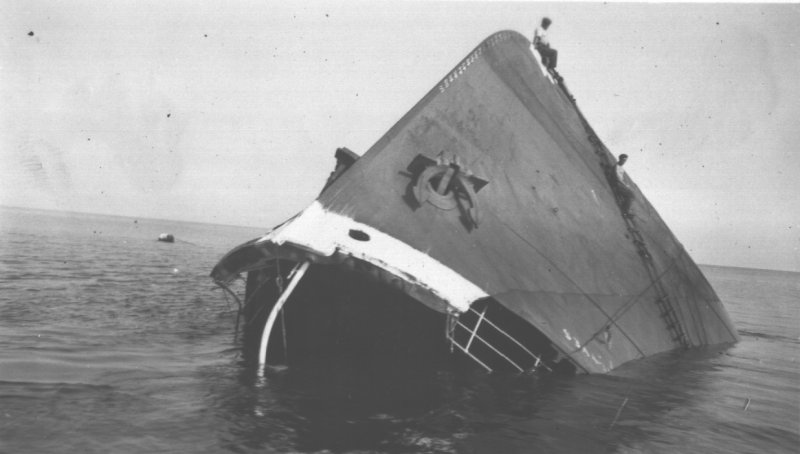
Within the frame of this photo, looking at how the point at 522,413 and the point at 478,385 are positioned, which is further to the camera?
the point at 478,385

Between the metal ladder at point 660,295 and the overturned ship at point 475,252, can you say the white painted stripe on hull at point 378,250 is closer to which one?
the overturned ship at point 475,252

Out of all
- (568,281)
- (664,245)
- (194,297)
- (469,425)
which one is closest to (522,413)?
(469,425)

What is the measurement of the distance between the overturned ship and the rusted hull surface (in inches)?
1.1

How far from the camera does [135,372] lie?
7074mm

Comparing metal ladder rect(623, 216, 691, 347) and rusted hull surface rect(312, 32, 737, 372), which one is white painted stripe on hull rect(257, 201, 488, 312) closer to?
rusted hull surface rect(312, 32, 737, 372)

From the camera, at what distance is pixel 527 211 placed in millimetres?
8930

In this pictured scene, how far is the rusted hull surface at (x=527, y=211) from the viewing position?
7.41 m

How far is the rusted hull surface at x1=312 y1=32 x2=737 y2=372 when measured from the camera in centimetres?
741

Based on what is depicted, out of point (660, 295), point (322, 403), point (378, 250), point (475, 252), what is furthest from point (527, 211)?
point (322, 403)

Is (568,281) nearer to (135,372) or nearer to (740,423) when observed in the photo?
(740,423)

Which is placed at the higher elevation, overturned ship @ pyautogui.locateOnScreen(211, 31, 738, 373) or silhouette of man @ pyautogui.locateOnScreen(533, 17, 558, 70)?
silhouette of man @ pyautogui.locateOnScreen(533, 17, 558, 70)

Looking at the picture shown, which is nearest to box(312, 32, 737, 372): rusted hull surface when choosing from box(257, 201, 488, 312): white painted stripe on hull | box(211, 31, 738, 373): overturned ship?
box(211, 31, 738, 373): overturned ship

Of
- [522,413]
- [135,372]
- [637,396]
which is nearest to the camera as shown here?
[522,413]

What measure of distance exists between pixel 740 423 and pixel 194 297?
14.0m
